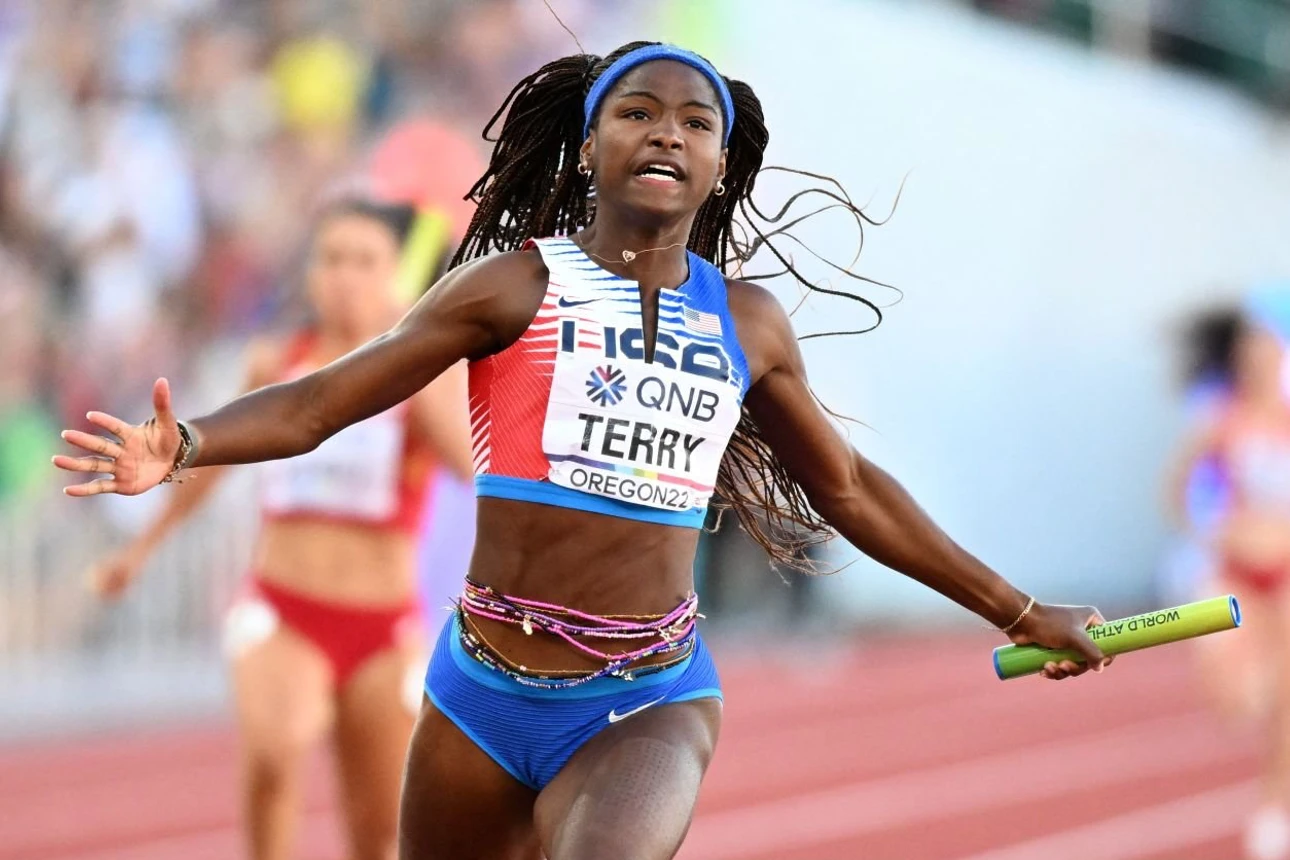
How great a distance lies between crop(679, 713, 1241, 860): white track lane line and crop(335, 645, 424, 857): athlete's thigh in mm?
3060

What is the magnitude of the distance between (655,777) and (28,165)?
8271mm

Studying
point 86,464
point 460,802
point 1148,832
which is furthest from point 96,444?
point 1148,832

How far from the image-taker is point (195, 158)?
11.6 m

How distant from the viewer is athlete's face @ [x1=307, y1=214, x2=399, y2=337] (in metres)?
6.23

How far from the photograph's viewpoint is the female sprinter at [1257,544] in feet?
30.1

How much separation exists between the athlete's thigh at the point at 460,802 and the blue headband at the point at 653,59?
120 cm

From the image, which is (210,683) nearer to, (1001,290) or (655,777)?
(655,777)

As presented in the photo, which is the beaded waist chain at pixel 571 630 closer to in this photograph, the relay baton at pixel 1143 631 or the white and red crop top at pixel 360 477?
the relay baton at pixel 1143 631

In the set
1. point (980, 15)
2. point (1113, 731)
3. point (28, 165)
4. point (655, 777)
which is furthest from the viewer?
point (980, 15)

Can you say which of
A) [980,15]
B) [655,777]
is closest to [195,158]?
[655,777]

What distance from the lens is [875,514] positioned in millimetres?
4008

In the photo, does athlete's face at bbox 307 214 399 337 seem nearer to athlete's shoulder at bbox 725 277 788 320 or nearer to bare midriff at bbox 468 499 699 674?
athlete's shoulder at bbox 725 277 788 320

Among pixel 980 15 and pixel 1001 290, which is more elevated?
pixel 980 15

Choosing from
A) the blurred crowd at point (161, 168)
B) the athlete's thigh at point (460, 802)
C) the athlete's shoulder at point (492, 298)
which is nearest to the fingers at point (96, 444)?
the athlete's shoulder at point (492, 298)
